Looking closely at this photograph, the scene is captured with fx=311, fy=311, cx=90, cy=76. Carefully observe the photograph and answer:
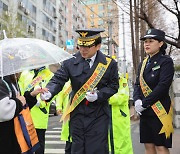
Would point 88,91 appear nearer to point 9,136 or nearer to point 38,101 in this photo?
point 9,136

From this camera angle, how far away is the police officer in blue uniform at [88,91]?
10.6 feet

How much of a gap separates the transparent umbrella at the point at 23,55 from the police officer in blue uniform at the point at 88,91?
25cm

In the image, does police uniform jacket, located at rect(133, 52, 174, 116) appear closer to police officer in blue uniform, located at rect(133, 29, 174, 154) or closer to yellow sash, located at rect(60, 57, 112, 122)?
police officer in blue uniform, located at rect(133, 29, 174, 154)

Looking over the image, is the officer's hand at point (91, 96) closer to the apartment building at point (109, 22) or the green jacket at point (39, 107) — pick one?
the green jacket at point (39, 107)

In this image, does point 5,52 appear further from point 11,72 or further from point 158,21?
point 158,21

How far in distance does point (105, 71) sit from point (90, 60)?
209 millimetres

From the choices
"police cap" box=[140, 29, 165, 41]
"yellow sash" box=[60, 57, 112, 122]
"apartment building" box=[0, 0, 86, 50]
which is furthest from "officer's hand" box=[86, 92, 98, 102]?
"apartment building" box=[0, 0, 86, 50]

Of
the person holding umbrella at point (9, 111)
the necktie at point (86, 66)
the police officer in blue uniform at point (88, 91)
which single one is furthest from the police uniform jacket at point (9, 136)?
the necktie at point (86, 66)

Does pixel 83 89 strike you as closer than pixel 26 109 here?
No

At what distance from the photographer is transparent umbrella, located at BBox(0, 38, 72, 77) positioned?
9.32ft

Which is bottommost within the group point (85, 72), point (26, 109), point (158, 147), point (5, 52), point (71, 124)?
point (158, 147)

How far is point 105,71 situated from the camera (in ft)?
11.1

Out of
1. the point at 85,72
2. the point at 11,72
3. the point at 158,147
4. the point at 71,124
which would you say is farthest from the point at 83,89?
the point at 158,147

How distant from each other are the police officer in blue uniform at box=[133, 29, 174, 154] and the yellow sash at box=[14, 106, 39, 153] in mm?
1347
